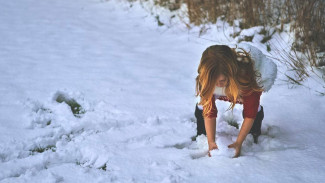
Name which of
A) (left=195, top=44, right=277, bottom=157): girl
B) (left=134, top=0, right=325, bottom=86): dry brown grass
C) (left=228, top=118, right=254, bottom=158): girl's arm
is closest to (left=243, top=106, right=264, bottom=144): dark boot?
(left=195, top=44, right=277, bottom=157): girl

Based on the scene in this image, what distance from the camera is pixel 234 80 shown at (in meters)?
1.45

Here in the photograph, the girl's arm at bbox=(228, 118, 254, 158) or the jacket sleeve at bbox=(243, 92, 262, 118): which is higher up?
the jacket sleeve at bbox=(243, 92, 262, 118)

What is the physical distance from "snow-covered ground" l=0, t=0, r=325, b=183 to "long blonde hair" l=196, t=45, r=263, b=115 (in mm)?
418

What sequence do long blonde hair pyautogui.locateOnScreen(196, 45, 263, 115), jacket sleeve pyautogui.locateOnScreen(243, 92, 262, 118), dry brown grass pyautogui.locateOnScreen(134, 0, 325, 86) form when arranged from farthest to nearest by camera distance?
1. dry brown grass pyautogui.locateOnScreen(134, 0, 325, 86)
2. jacket sleeve pyautogui.locateOnScreen(243, 92, 262, 118)
3. long blonde hair pyautogui.locateOnScreen(196, 45, 263, 115)

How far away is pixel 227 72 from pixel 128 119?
107cm

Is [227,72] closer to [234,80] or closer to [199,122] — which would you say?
[234,80]

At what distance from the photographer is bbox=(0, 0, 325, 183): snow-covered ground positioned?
1.69 meters

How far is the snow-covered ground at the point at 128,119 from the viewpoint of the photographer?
169 cm

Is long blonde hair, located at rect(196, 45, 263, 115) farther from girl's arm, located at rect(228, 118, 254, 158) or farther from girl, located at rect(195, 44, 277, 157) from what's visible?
girl's arm, located at rect(228, 118, 254, 158)

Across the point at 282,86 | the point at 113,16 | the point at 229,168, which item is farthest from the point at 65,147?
the point at 113,16

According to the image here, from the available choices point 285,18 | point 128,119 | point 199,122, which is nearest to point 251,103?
point 199,122

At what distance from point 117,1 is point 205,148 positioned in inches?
174

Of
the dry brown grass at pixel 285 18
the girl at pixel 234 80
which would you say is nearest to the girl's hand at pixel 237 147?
the girl at pixel 234 80

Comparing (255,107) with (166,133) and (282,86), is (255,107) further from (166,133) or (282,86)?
(282,86)
